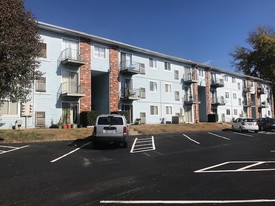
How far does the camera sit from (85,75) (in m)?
29.4

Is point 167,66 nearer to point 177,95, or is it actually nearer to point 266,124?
point 177,95

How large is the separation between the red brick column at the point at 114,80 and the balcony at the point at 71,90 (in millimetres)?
4318

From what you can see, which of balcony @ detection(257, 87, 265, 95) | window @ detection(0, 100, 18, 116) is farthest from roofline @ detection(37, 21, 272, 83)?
balcony @ detection(257, 87, 265, 95)

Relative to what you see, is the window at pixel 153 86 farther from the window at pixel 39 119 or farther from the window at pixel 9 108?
the window at pixel 9 108

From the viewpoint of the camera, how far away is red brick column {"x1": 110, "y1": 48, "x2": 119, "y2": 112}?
3170cm

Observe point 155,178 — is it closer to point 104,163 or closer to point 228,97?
point 104,163

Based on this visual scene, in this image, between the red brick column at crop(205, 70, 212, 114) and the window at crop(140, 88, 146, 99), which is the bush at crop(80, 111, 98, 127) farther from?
the red brick column at crop(205, 70, 212, 114)

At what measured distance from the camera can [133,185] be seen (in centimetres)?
766

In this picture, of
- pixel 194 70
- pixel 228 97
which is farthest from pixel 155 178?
pixel 228 97

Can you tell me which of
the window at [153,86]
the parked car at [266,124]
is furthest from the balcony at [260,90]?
the window at [153,86]

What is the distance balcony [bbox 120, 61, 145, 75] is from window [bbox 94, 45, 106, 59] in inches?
98.8

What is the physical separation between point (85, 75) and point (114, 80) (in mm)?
3686

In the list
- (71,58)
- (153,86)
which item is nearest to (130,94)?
(153,86)

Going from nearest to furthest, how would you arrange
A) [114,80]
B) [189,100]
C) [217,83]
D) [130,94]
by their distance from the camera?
1. [114,80]
2. [130,94]
3. [189,100]
4. [217,83]
